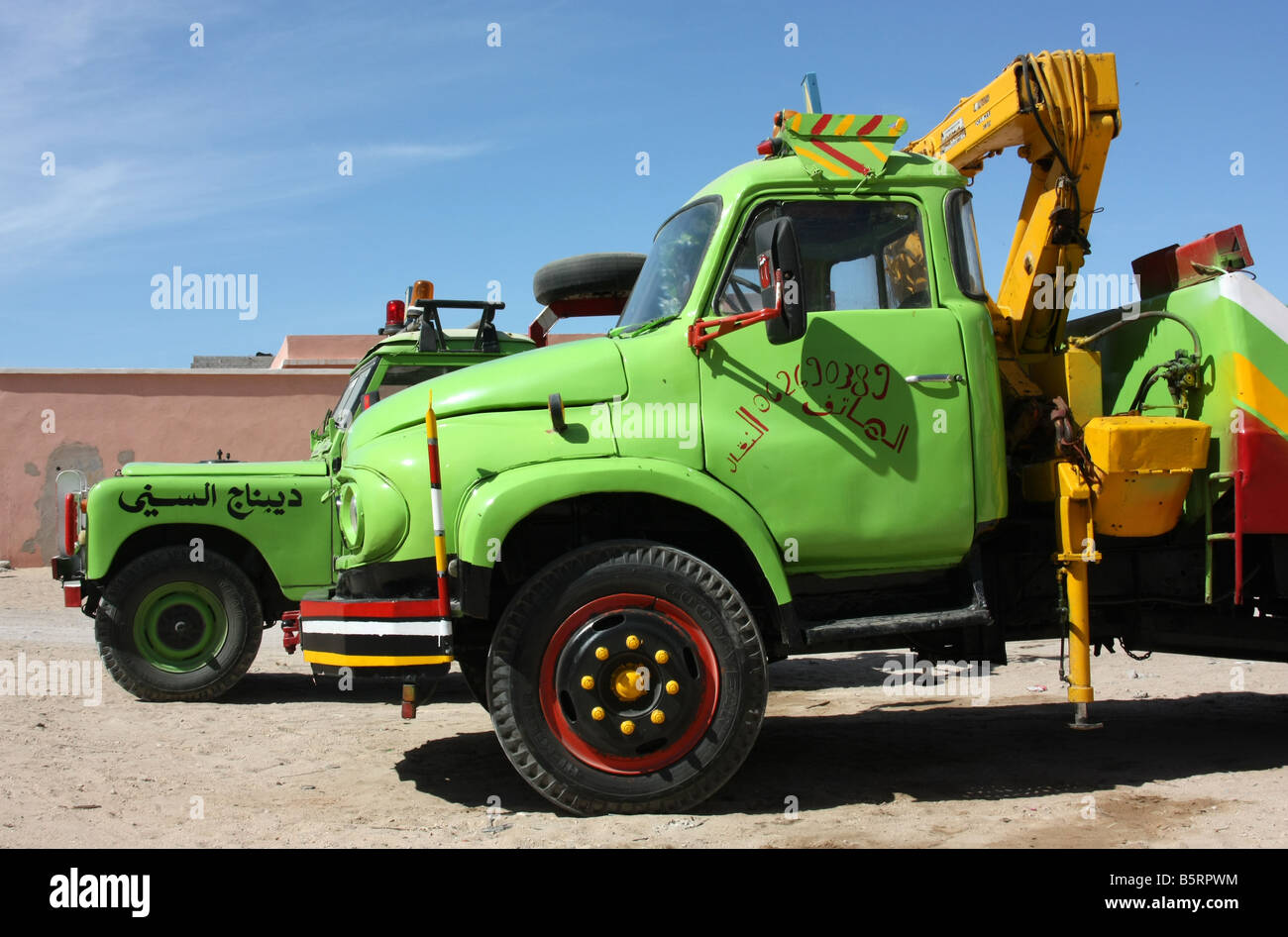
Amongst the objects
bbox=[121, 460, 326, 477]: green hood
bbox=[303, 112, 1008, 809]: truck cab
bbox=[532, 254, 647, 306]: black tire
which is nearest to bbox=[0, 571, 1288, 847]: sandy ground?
bbox=[303, 112, 1008, 809]: truck cab

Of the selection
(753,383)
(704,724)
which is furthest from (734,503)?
(704,724)

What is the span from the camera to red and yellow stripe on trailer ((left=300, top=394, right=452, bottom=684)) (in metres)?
4.33

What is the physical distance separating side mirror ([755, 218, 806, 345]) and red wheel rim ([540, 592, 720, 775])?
4.01ft

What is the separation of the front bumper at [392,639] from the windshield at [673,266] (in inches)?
65.1

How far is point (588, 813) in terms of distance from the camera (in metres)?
4.43

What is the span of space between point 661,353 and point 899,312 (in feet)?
3.46

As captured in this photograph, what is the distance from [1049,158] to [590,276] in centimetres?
263

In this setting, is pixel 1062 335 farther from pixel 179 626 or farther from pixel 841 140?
pixel 179 626

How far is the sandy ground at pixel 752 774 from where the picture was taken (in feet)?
14.1

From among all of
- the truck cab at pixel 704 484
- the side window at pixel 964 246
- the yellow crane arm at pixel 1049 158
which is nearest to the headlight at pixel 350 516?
the truck cab at pixel 704 484

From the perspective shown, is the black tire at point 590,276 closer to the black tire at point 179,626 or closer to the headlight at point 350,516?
the headlight at point 350,516

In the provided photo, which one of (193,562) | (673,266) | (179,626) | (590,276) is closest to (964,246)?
(673,266)

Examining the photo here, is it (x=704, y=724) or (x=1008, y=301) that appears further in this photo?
(x=1008, y=301)

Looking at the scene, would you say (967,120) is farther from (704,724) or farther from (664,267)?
(704,724)
